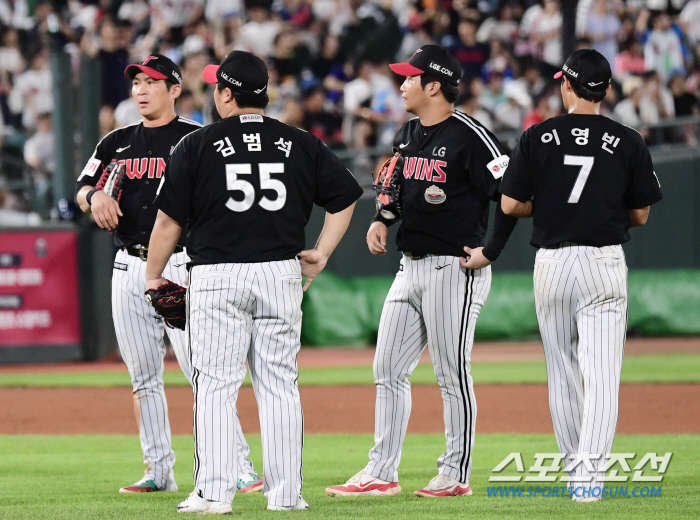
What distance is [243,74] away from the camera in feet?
15.6

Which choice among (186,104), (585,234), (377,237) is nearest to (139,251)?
(377,237)

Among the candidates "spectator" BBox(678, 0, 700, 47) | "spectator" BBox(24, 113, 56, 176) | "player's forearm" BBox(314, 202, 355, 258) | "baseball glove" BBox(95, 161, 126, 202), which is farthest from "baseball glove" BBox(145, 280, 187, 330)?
"spectator" BBox(678, 0, 700, 47)

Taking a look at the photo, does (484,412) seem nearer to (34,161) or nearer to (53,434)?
(53,434)

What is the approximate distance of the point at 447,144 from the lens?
5434 mm

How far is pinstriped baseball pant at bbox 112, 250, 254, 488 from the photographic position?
5734 millimetres

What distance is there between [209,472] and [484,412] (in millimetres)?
4871

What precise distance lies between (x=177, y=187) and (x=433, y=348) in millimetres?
1600

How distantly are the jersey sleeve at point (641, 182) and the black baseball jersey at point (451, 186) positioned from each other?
63 cm

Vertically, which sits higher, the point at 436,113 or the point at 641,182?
the point at 436,113

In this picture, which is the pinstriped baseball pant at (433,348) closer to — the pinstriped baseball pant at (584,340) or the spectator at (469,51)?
the pinstriped baseball pant at (584,340)

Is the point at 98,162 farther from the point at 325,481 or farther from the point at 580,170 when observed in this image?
the point at 580,170

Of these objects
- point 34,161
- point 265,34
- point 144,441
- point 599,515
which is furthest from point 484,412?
point 265,34

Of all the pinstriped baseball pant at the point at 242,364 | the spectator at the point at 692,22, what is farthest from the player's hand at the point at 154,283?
the spectator at the point at 692,22

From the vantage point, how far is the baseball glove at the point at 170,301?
4867 millimetres
